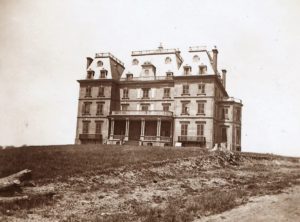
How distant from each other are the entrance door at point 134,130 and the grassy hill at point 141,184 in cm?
1512

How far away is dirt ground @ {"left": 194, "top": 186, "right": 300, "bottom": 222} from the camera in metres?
11.1

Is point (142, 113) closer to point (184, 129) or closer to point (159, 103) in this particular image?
point (159, 103)

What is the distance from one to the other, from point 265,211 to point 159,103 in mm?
32773

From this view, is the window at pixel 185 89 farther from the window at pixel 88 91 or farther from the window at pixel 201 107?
the window at pixel 88 91

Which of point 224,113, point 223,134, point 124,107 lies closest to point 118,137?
point 124,107

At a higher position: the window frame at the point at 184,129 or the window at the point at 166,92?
the window at the point at 166,92

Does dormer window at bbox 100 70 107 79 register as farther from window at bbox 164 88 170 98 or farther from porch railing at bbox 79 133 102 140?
window at bbox 164 88 170 98

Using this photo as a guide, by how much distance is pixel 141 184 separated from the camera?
60.5 ft

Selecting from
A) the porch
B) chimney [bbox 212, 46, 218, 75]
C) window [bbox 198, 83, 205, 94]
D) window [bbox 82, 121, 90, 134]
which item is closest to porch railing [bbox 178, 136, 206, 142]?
the porch

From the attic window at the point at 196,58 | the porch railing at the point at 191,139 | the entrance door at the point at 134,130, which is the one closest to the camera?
the porch railing at the point at 191,139

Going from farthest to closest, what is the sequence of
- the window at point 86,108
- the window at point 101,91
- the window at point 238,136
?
the window at point 86,108 → the window at point 101,91 → the window at point 238,136

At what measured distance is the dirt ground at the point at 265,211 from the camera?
36.3 feet

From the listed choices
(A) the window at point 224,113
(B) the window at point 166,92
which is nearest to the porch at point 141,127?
(B) the window at point 166,92

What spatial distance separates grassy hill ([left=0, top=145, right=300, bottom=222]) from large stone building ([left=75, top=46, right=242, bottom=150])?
1244cm
